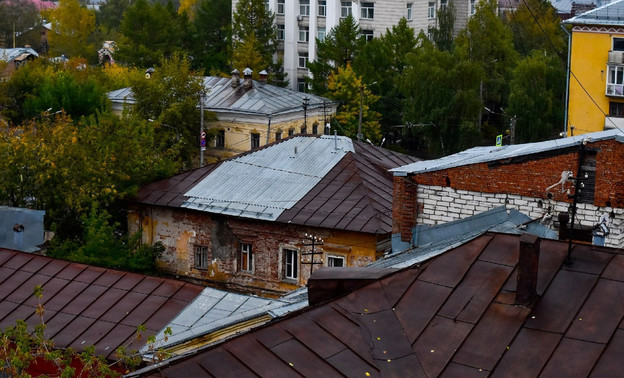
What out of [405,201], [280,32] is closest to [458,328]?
[405,201]

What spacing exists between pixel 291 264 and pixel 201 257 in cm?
266

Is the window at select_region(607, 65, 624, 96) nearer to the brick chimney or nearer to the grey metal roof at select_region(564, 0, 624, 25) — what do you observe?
the grey metal roof at select_region(564, 0, 624, 25)

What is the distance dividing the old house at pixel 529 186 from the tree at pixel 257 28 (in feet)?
147

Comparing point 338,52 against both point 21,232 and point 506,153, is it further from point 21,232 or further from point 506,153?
point 506,153

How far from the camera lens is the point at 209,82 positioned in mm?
45438

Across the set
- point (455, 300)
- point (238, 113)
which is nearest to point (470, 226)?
point (455, 300)

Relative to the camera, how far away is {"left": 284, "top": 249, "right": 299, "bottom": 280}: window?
2442cm

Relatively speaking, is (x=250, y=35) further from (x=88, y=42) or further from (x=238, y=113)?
(x=88, y=42)

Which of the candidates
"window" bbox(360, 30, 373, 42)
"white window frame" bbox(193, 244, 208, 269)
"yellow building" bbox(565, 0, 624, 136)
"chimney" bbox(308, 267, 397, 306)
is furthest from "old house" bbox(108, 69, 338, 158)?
"chimney" bbox(308, 267, 397, 306)

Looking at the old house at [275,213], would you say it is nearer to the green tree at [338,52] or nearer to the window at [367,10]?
the green tree at [338,52]

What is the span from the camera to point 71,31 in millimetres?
79750

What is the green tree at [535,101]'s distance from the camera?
48344 millimetres

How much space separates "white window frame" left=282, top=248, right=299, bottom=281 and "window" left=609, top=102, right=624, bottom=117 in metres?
23.4

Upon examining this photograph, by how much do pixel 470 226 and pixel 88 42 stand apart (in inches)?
→ 3086
